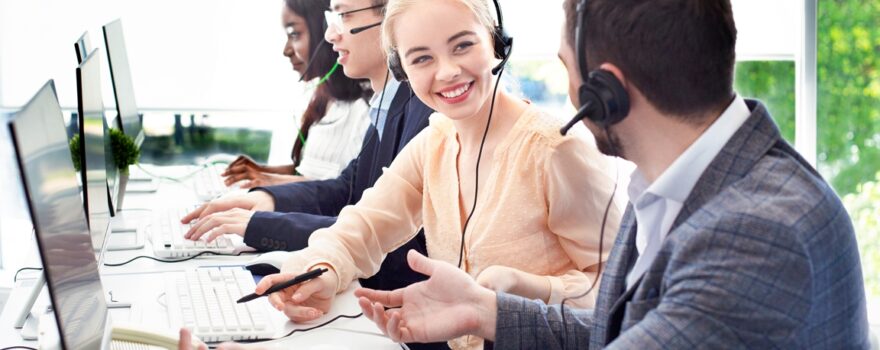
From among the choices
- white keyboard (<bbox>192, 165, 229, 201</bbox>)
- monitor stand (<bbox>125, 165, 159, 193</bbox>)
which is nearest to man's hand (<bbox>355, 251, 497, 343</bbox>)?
white keyboard (<bbox>192, 165, 229, 201</bbox>)

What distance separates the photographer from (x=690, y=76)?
1012 mm

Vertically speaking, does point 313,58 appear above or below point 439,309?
above

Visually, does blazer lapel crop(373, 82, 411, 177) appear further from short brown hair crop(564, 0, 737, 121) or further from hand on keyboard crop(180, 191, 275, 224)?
short brown hair crop(564, 0, 737, 121)

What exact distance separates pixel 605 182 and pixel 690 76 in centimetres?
60

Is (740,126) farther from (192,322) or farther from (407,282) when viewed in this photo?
(407,282)

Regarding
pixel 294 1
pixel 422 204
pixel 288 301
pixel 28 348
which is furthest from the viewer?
pixel 294 1

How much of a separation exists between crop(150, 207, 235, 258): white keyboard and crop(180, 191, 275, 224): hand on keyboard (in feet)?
0.12

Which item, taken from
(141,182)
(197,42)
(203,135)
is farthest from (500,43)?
(203,135)

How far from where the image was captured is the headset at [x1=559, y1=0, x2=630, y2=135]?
1.04m

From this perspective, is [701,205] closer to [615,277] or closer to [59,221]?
[615,277]

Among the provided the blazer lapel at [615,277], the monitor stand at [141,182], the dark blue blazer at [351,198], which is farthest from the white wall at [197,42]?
the blazer lapel at [615,277]

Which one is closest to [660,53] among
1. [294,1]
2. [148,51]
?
[294,1]

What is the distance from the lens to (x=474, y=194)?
1.76 metres

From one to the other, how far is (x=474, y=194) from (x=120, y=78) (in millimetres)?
1477
